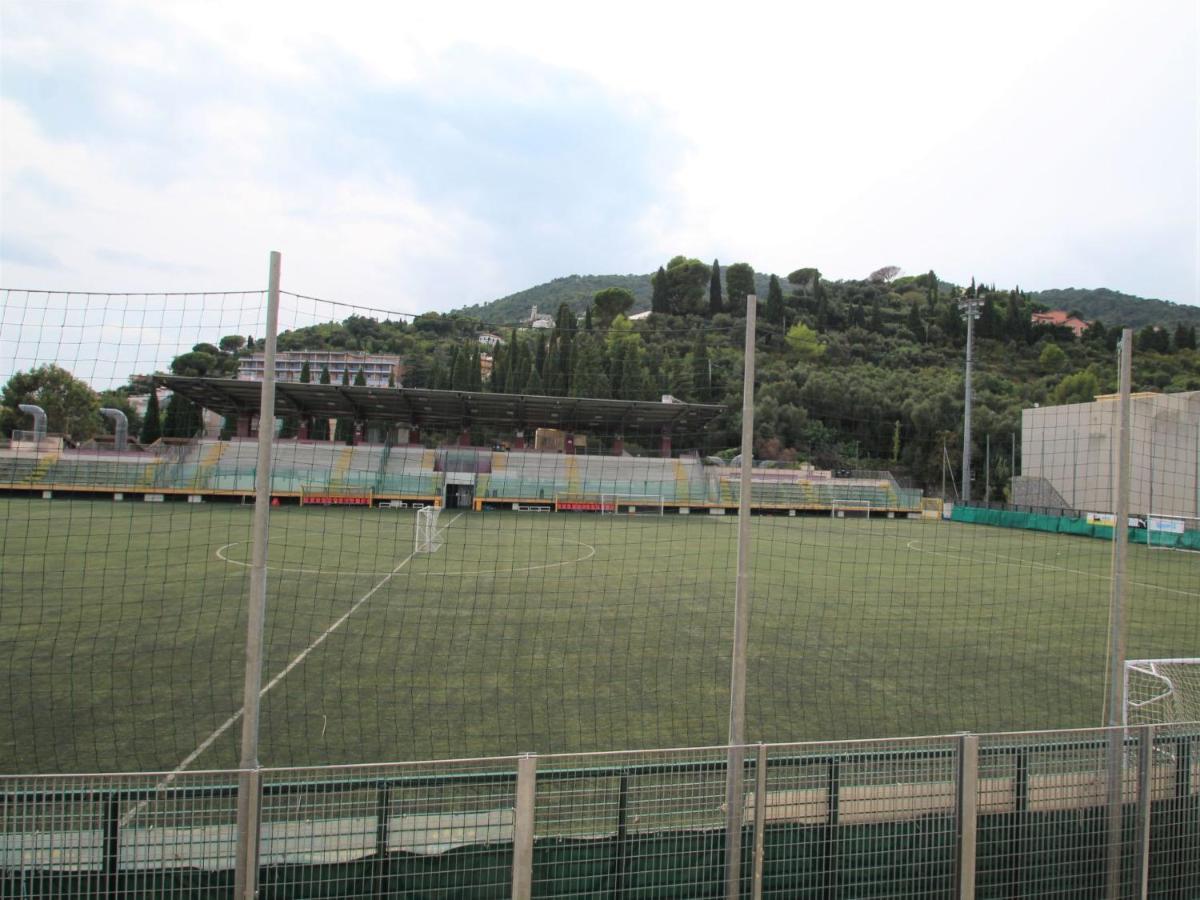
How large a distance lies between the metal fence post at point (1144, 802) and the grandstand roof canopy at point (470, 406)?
4220 millimetres

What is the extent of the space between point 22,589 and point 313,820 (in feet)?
39.7

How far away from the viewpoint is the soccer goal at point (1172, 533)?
26.0m

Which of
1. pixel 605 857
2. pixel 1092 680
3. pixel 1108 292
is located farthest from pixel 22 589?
pixel 1108 292

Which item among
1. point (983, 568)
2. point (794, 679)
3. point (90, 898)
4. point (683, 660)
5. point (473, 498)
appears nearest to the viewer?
point (90, 898)

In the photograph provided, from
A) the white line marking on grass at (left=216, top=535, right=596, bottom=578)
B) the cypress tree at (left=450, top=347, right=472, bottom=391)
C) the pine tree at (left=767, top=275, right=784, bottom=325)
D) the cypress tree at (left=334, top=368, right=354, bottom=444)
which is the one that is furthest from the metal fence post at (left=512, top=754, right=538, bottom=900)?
the cypress tree at (left=334, top=368, right=354, bottom=444)

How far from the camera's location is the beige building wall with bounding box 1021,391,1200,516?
94.9 ft

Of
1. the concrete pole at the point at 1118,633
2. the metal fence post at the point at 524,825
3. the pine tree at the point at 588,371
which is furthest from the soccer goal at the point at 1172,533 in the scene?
the metal fence post at the point at 524,825

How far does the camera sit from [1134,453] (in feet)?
91.0

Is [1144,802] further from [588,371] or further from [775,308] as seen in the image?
[775,308]

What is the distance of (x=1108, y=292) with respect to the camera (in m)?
120

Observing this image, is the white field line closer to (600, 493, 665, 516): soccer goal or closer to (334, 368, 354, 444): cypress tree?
(334, 368, 354, 444): cypress tree

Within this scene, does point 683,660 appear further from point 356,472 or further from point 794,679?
point 356,472

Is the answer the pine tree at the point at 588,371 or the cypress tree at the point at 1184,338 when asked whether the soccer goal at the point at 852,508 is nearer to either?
the pine tree at the point at 588,371

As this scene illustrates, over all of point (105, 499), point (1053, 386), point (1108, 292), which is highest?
point (1108, 292)
